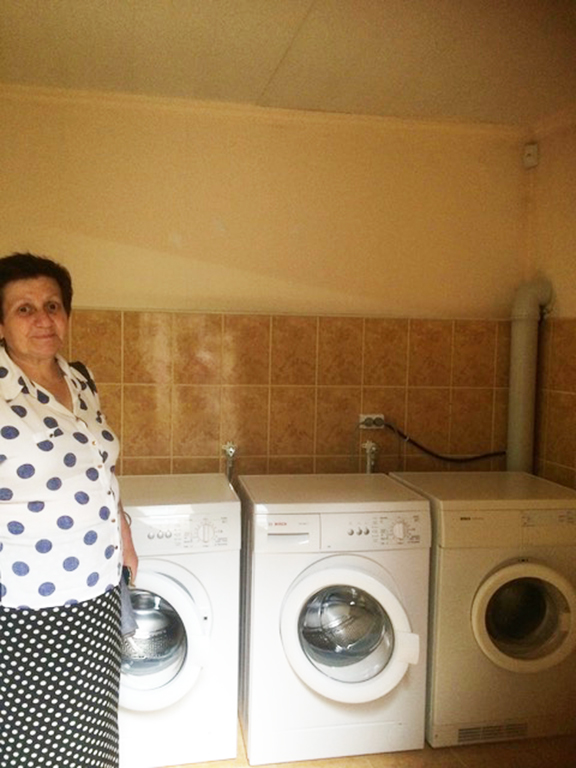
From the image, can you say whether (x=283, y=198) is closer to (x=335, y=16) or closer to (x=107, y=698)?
(x=335, y=16)

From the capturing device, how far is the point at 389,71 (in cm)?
232

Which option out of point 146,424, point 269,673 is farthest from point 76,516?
point 146,424

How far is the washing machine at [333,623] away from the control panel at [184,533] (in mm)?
94

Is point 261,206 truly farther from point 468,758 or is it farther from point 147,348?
point 468,758

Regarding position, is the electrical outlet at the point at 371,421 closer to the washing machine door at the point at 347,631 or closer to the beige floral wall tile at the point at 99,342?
the washing machine door at the point at 347,631

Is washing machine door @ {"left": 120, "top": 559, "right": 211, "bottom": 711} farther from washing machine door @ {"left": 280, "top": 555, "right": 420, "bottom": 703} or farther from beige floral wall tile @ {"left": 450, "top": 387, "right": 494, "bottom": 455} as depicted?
beige floral wall tile @ {"left": 450, "top": 387, "right": 494, "bottom": 455}

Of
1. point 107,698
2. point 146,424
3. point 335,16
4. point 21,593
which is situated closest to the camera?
point 21,593

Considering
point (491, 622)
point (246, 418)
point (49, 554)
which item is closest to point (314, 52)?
point (246, 418)

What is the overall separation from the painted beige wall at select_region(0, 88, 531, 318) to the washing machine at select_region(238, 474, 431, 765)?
948mm

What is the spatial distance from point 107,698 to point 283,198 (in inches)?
77.6

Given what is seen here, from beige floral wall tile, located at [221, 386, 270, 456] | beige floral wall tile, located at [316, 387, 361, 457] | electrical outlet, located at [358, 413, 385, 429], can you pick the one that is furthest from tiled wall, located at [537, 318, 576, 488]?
beige floral wall tile, located at [221, 386, 270, 456]

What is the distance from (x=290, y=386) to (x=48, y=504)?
1459 millimetres

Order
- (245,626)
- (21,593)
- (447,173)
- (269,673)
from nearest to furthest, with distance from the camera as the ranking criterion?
1. (21,593)
2. (269,673)
3. (245,626)
4. (447,173)

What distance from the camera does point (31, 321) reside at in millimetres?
1527
